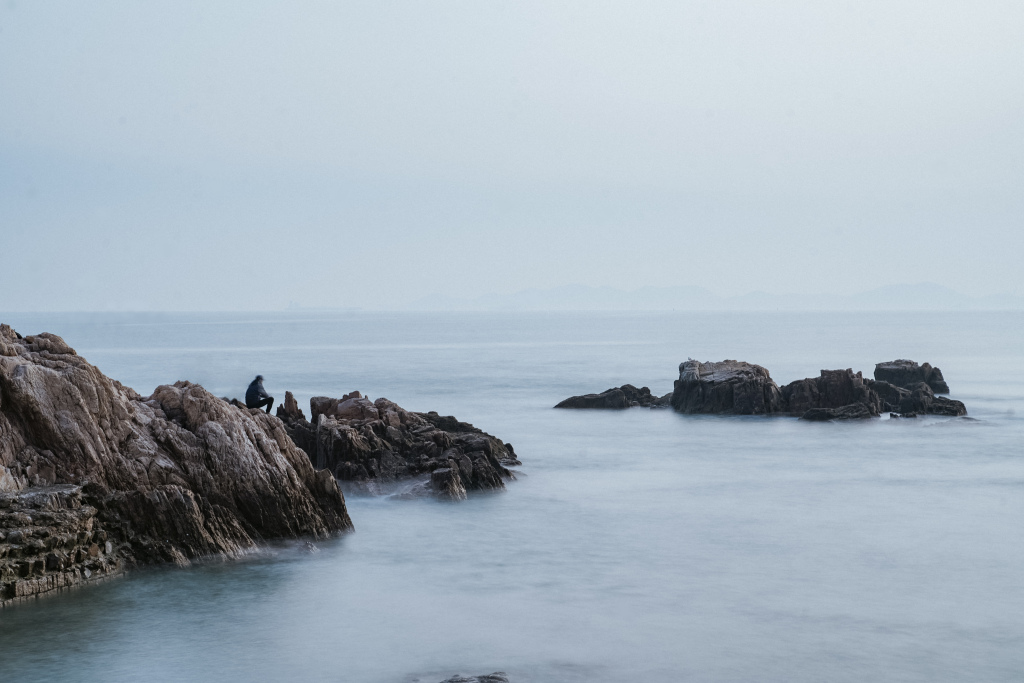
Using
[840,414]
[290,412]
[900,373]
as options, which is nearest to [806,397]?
[840,414]

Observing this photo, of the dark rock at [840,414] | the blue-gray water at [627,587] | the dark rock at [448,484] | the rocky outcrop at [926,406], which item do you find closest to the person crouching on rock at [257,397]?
the blue-gray water at [627,587]

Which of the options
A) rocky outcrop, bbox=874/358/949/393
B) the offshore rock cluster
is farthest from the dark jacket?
rocky outcrop, bbox=874/358/949/393

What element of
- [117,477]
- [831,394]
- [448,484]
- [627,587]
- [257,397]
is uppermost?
[831,394]

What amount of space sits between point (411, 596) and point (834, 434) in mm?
20970

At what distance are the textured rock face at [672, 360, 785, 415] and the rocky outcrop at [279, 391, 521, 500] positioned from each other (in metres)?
14.6

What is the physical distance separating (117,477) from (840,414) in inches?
1044

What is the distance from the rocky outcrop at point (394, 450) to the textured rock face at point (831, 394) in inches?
612

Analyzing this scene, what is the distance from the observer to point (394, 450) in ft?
75.3

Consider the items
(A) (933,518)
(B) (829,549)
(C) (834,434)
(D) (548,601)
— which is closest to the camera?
(D) (548,601)

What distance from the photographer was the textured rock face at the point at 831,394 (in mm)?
36688

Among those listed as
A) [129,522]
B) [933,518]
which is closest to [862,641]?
[933,518]

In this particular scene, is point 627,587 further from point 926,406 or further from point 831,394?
point 926,406

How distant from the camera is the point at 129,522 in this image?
14.8 m

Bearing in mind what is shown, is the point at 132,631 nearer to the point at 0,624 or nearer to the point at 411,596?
the point at 0,624
